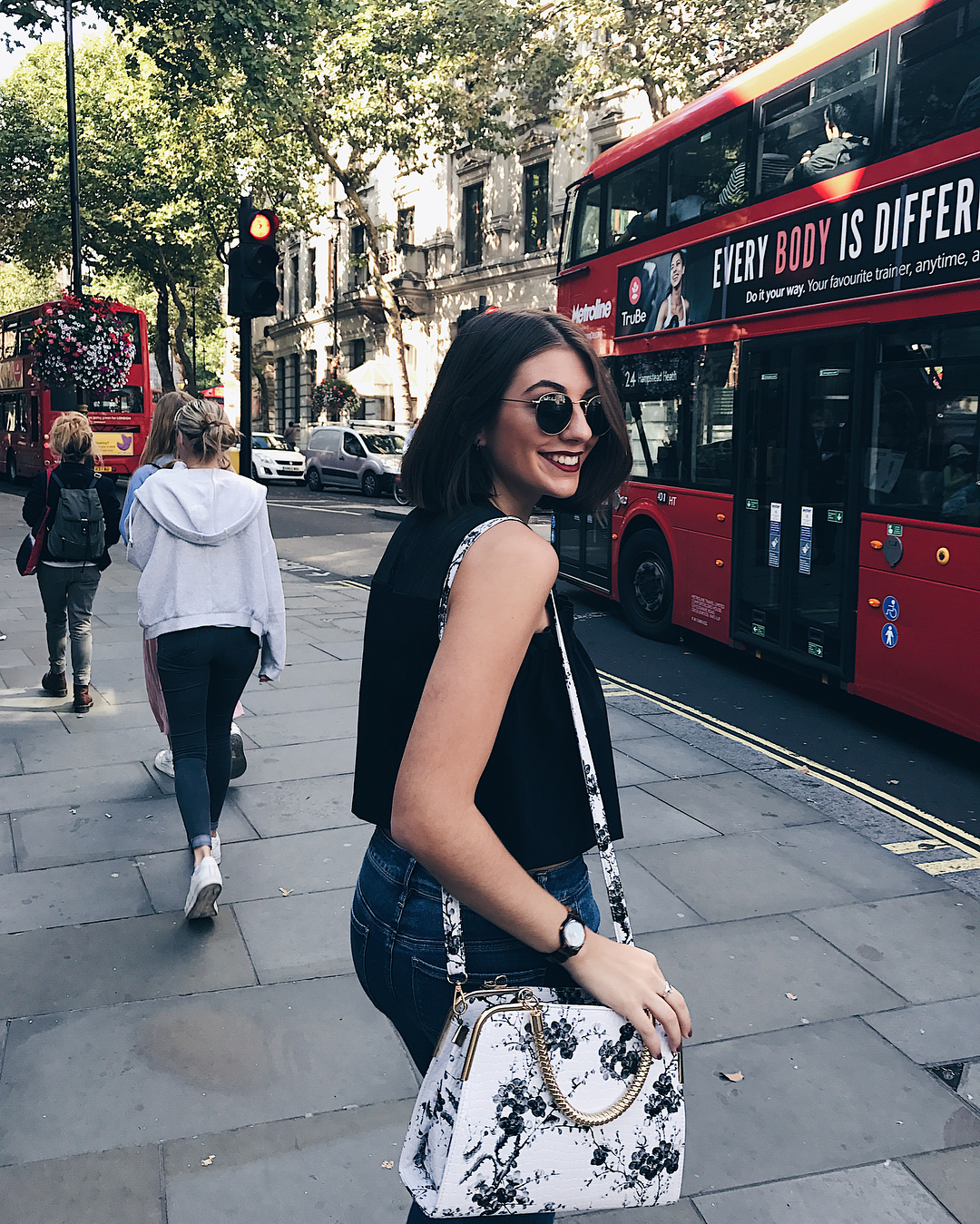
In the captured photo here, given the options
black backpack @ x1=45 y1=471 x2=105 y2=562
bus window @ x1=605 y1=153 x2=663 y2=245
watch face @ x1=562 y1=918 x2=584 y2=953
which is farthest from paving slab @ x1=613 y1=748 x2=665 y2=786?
bus window @ x1=605 y1=153 x2=663 y2=245

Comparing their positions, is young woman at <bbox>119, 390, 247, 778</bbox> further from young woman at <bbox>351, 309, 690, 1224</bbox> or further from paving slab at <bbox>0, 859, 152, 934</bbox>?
young woman at <bbox>351, 309, 690, 1224</bbox>

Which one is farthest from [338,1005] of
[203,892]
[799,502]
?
[799,502]

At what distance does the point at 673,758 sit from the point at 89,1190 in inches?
165

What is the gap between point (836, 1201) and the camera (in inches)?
106

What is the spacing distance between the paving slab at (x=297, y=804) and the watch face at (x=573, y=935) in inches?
135

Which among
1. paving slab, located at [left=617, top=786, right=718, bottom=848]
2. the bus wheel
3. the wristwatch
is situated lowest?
paving slab, located at [left=617, top=786, right=718, bottom=848]

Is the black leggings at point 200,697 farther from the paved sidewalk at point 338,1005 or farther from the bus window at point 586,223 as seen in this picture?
the bus window at point 586,223

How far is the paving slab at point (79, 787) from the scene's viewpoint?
5336 mm

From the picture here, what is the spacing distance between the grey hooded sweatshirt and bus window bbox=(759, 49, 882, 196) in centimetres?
467

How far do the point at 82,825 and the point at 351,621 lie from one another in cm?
570

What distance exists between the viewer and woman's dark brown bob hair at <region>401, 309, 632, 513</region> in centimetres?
164

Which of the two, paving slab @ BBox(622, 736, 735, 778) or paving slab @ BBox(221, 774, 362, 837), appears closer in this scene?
paving slab @ BBox(221, 774, 362, 837)

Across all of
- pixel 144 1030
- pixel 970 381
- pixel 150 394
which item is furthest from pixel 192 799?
pixel 150 394

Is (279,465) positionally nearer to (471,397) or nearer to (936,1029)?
(936,1029)
